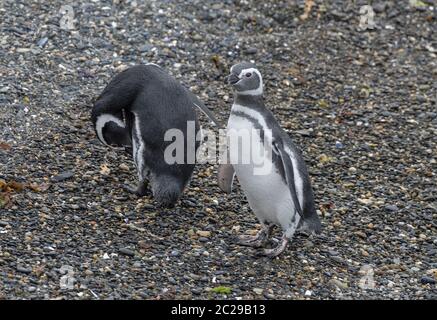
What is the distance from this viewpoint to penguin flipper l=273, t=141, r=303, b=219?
16.0ft

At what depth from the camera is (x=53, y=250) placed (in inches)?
195

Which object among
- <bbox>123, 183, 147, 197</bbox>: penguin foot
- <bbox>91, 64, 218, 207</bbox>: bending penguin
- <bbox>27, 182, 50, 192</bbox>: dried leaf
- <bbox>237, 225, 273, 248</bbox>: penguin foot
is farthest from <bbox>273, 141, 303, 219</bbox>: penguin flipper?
<bbox>27, 182, 50, 192</bbox>: dried leaf

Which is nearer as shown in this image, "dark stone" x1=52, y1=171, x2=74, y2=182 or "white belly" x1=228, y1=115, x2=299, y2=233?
"white belly" x1=228, y1=115, x2=299, y2=233

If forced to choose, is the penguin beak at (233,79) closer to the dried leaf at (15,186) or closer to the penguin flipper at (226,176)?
the penguin flipper at (226,176)

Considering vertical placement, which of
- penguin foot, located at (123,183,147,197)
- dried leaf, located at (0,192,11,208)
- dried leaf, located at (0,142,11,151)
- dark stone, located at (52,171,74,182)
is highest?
dried leaf, located at (0,142,11,151)

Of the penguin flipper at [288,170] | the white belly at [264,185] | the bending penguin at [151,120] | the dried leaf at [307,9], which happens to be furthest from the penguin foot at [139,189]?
the dried leaf at [307,9]

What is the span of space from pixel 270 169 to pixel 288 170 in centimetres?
10

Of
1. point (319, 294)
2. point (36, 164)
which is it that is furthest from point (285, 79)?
point (319, 294)

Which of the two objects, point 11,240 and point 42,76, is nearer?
point 11,240

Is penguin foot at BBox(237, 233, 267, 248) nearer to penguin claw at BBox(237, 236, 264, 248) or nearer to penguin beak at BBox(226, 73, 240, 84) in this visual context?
penguin claw at BBox(237, 236, 264, 248)

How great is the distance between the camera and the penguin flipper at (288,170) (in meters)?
4.88

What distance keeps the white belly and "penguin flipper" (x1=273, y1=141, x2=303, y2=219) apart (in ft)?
0.18

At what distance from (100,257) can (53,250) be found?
0.84ft
